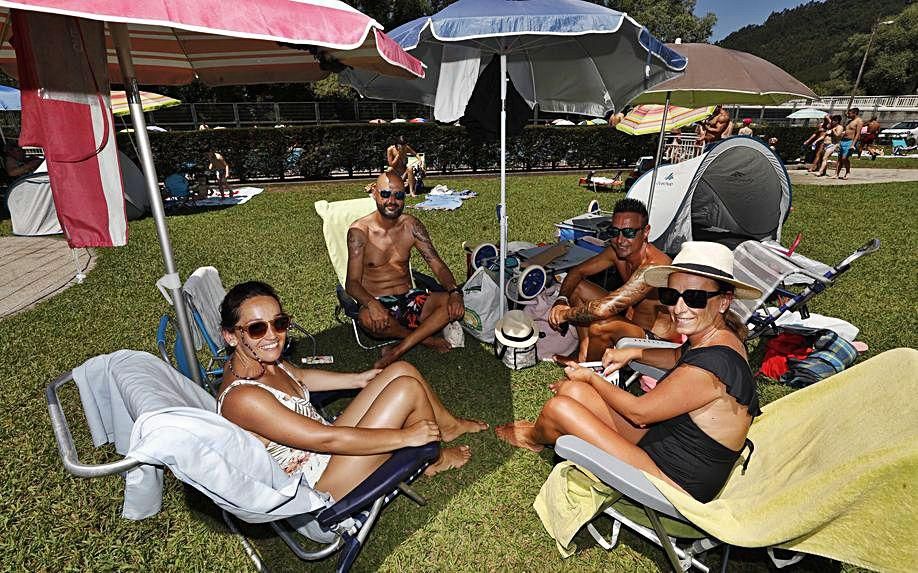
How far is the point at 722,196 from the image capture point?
686 cm

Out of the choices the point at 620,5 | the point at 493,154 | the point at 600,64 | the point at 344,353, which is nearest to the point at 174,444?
the point at 344,353

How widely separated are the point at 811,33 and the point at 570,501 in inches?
5961

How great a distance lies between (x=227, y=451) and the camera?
1.54m

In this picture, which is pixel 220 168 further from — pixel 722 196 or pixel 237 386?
pixel 237 386

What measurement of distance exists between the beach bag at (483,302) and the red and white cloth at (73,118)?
2.93m

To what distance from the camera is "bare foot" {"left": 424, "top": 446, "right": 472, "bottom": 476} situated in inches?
119

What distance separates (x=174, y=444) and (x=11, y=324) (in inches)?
215

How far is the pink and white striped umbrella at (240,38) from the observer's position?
1.43 m

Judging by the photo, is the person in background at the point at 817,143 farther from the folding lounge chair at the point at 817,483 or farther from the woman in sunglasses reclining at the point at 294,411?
the woman in sunglasses reclining at the point at 294,411

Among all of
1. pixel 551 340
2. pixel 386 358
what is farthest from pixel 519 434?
pixel 386 358

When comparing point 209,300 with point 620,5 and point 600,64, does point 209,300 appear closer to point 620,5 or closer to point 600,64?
point 600,64

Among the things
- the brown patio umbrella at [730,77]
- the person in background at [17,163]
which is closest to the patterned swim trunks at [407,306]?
the brown patio umbrella at [730,77]

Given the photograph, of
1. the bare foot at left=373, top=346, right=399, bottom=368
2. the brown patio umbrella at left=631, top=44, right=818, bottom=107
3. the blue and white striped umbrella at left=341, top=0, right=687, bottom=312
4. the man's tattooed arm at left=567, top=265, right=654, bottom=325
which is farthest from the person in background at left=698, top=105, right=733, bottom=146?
the bare foot at left=373, top=346, right=399, bottom=368

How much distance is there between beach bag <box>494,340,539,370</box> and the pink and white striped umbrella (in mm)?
2457
